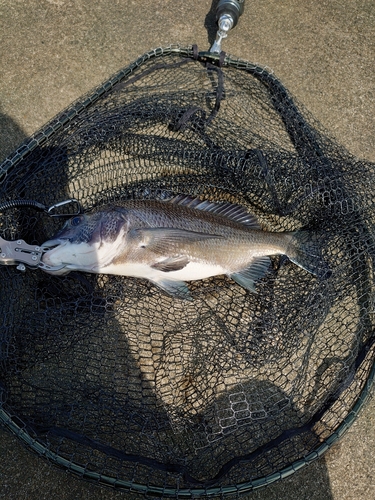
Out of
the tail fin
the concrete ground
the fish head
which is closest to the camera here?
the fish head

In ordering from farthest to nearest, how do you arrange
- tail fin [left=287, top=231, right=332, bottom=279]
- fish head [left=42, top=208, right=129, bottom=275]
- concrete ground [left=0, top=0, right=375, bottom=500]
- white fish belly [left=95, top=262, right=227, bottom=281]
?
concrete ground [left=0, top=0, right=375, bottom=500], tail fin [left=287, top=231, right=332, bottom=279], white fish belly [left=95, top=262, right=227, bottom=281], fish head [left=42, top=208, right=129, bottom=275]

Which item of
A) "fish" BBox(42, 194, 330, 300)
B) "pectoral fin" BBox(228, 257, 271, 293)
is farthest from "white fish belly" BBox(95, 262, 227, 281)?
"pectoral fin" BBox(228, 257, 271, 293)

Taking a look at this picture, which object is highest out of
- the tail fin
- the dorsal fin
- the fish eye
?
the tail fin

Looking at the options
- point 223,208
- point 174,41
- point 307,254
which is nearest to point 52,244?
point 223,208

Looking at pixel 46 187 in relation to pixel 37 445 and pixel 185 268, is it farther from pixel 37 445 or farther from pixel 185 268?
pixel 37 445

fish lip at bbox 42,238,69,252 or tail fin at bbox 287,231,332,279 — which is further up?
tail fin at bbox 287,231,332,279

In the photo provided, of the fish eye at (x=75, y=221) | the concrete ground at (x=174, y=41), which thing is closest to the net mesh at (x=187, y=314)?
the fish eye at (x=75, y=221)

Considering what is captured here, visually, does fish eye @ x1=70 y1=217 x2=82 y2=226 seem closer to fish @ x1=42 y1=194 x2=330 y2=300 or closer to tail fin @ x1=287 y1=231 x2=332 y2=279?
fish @ x1=42 y1=194 x2=330 y2=300
